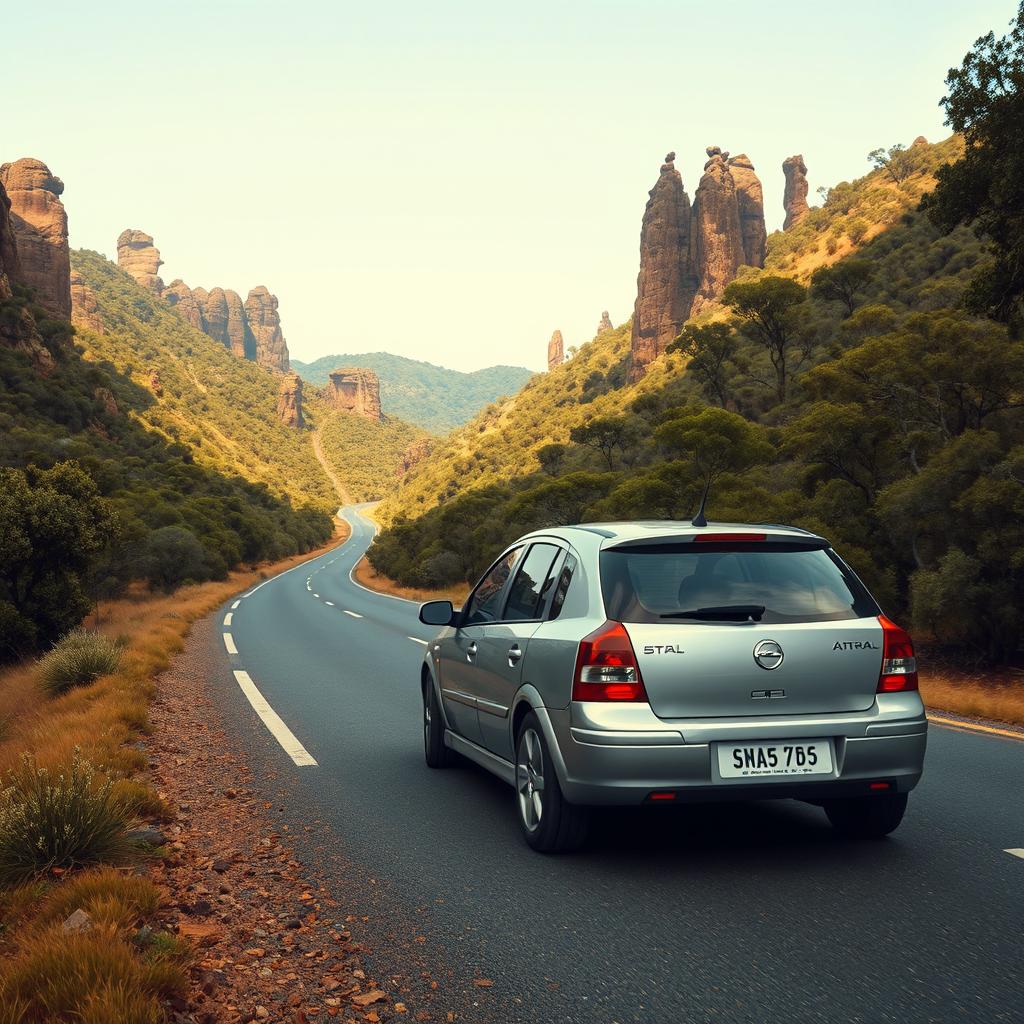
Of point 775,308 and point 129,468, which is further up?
point 775,308

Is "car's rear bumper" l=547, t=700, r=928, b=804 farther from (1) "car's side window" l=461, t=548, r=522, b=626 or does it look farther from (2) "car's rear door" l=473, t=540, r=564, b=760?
(1) "car's side window" l=461, t=548, r=522, b=626

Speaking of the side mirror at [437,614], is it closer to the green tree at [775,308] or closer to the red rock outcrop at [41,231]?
the green tree at [775,308]

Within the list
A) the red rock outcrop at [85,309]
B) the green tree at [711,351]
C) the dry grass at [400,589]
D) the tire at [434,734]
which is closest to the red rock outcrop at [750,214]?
the green tree at [711,351]

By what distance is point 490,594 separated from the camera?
22.1ft

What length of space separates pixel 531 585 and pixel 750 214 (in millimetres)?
107005

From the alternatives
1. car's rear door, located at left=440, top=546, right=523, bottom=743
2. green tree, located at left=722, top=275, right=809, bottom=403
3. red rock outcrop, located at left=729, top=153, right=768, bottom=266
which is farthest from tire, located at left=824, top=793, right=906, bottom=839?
red rock outcrop, located at left=729, top=153, right=768, bottom=266

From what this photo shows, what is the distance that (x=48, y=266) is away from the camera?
9031 centimetres

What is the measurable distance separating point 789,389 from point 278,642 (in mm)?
40161

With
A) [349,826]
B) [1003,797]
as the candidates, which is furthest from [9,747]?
[1003,797]

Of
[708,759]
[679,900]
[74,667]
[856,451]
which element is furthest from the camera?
[856,451]

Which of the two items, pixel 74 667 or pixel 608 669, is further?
pixel 74 667

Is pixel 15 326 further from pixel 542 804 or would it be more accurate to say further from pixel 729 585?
pixel 729 585

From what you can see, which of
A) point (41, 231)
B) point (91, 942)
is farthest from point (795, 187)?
point (91, 942)

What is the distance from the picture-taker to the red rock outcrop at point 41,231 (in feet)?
292
